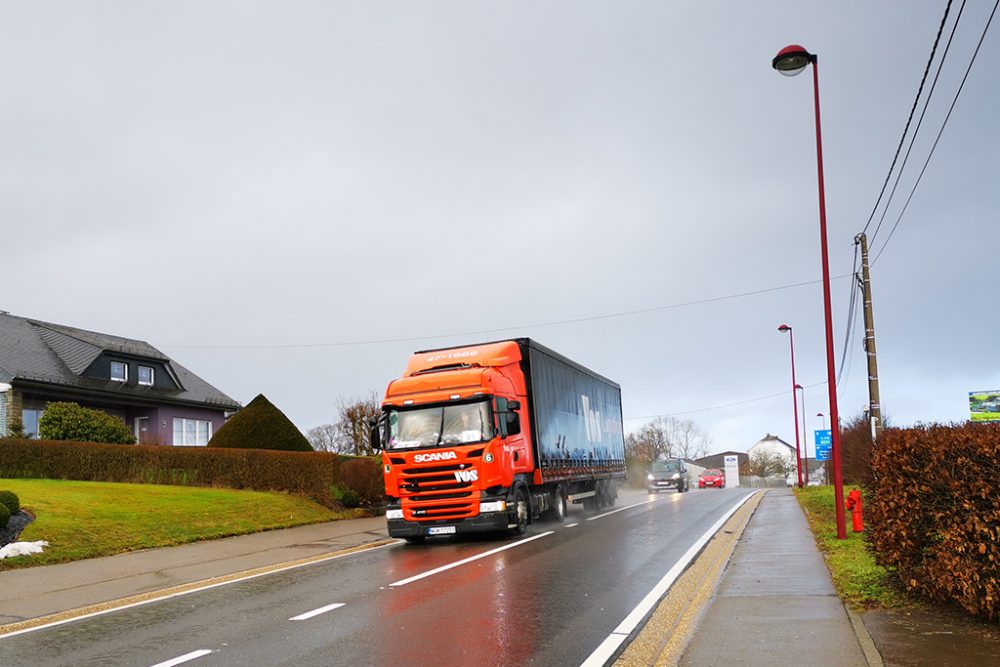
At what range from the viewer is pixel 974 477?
7043mm

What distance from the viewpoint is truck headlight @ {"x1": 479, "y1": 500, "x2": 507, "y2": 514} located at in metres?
16.1

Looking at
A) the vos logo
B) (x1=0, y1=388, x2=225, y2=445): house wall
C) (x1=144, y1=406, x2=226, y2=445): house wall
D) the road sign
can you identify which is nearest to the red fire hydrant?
the vos logo

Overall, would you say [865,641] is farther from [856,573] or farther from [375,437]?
[375,437]

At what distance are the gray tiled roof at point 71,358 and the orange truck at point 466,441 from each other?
2165cm

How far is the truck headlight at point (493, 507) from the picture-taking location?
16094mm

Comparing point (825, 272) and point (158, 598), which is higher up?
point (825, 272)

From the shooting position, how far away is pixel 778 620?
7.85 m

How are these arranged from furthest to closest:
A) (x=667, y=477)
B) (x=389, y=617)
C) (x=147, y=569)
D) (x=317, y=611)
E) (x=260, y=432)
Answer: (x=667, y=477) < (x=260, y=432) < (x=147, y=569) < (x=317, y=611) < (x=389, y=617)

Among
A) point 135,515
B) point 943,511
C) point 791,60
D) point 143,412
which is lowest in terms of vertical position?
point 135,515

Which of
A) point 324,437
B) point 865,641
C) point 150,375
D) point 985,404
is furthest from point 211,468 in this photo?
point 324,437

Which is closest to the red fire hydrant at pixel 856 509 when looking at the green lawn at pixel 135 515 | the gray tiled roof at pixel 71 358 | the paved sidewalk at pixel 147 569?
the paved sidewalk at pixel 147 569

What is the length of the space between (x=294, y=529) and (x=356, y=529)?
1.51 m

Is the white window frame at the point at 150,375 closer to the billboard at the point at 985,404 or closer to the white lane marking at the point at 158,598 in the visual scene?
the white lane marking at the point at 158,598

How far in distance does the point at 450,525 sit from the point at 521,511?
Answer: 1867mm
